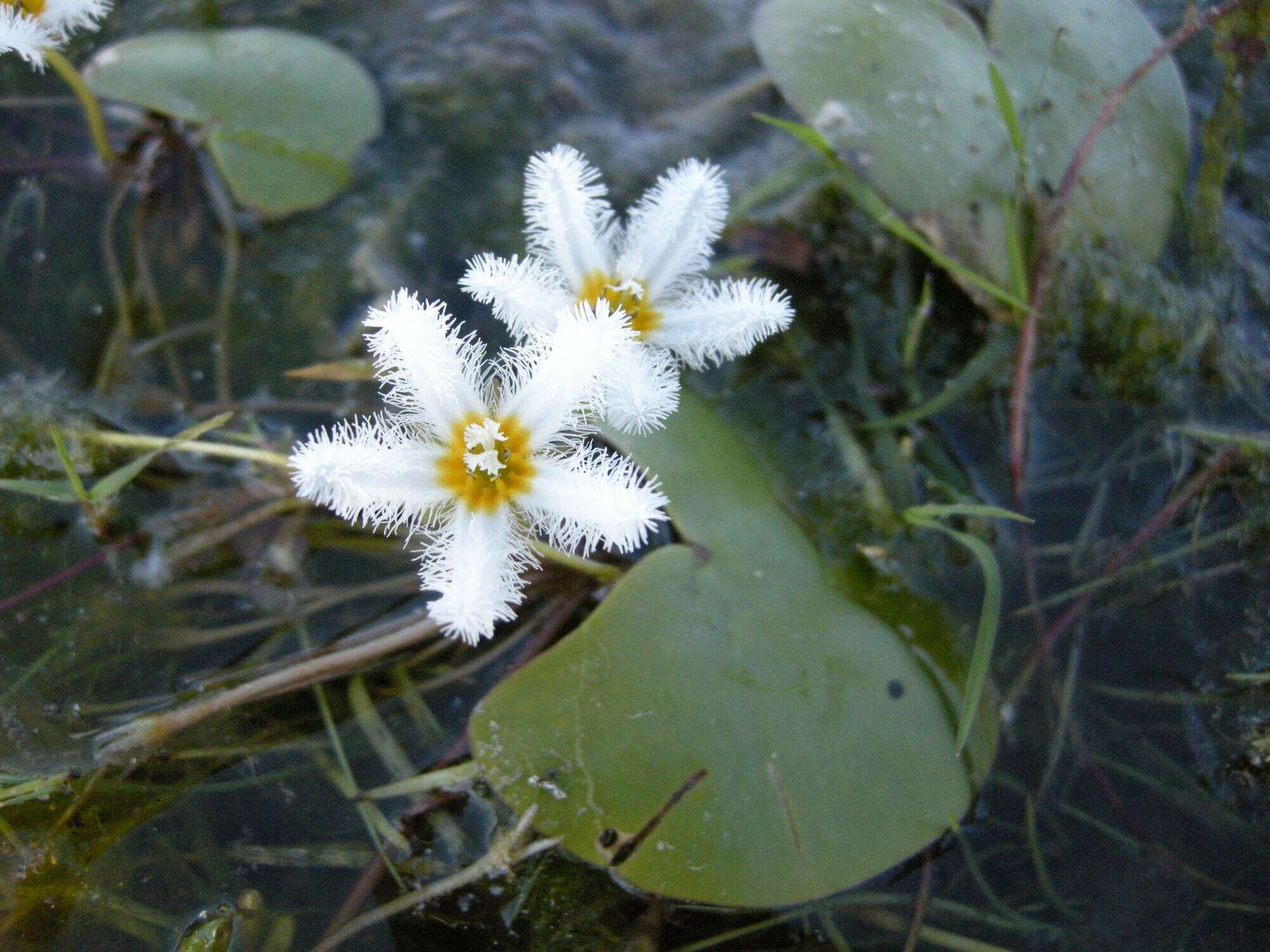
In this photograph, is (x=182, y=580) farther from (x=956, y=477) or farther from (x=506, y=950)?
(x=956, y=477)

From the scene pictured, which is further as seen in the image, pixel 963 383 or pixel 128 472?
pixel 963 383

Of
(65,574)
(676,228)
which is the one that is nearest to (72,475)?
(65,574)

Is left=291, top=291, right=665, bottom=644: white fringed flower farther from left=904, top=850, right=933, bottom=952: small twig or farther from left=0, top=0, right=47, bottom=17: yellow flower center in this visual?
left=0, top=0, right=47, bottom=17: yellow flower center

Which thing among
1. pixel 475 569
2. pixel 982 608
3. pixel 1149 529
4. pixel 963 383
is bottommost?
pixel 982 608

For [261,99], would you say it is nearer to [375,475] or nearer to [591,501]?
[375,475]

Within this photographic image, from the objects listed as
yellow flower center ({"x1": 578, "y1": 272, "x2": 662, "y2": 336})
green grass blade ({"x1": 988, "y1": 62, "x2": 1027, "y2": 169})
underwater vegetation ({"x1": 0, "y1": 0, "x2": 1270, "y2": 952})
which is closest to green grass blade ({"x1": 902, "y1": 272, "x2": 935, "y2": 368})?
underwater vegetation ({"x1": 0, "y1": 0, "x2": 1270, "y2": 952})

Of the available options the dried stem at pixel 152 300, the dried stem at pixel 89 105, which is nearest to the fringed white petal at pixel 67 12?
the dried stem at pixel 89 105
